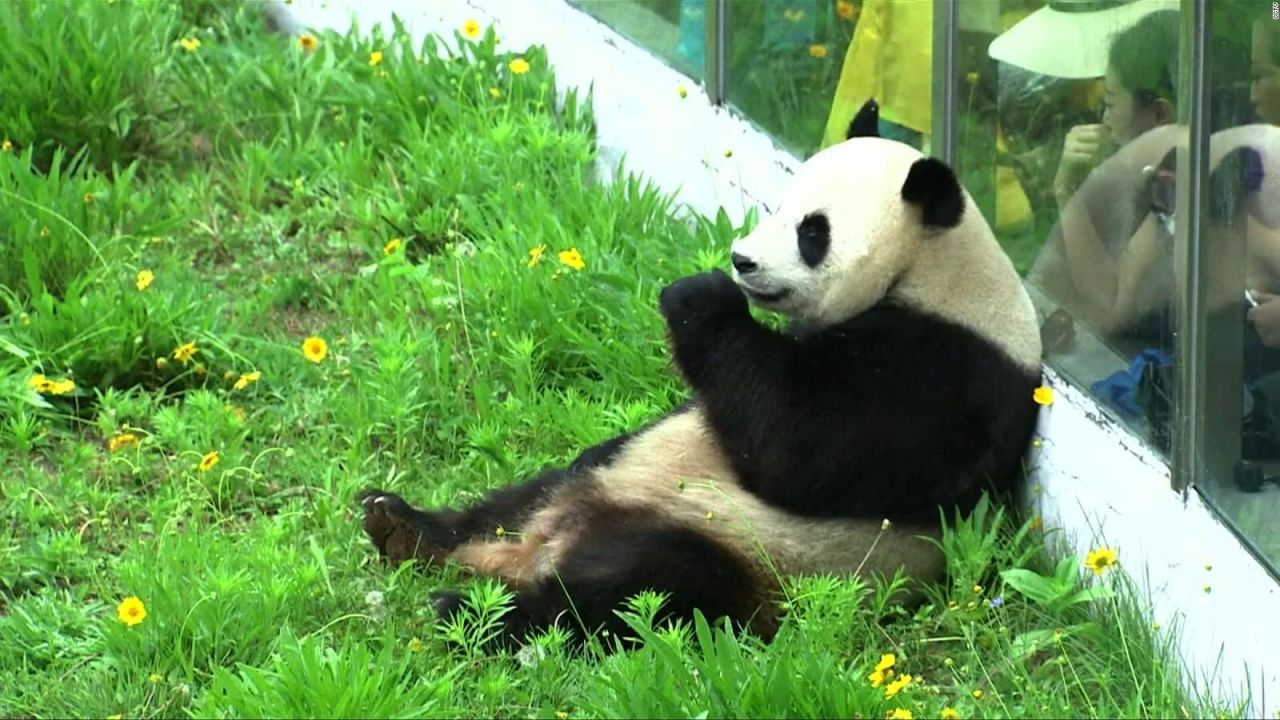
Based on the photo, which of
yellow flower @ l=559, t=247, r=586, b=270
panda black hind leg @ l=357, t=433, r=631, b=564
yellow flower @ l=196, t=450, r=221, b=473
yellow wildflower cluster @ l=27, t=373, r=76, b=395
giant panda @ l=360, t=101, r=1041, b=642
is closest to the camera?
giant panda @ l=360, t=101, r=1041, b=642

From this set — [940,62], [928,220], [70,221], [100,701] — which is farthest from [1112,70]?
[70,221]

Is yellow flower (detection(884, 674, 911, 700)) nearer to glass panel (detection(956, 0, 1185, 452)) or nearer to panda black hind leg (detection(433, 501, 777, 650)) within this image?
panda black hind leg (detection(433, 501, 777, 650))

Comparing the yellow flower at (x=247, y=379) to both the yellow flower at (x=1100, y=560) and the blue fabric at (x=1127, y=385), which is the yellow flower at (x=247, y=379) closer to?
the blue fabric at (x=1127, y=385)

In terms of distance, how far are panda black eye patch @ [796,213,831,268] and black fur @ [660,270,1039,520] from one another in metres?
0.16

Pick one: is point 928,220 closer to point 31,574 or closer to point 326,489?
point 326,489

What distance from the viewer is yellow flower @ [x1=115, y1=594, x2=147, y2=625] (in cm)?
373

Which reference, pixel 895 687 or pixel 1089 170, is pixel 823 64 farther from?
pixel 895 687

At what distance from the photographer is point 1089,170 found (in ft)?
13.0

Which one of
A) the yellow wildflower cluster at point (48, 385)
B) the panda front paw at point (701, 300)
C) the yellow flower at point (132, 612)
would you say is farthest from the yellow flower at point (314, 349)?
the yellow flower at point (132, 612)

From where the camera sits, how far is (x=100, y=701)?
363 cm

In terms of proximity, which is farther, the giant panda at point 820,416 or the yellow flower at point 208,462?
the yellow flower at point 208,462

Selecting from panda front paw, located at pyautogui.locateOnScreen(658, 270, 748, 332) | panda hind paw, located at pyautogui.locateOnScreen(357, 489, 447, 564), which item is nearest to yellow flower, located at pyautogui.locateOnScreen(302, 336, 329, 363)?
panda hind paw, located at pyautogui.locateOnScreen(357, 489, 447, 564)

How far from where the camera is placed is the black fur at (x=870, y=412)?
12.7 ft

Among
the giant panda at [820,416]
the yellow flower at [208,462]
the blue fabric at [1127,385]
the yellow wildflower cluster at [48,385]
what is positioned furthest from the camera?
the yellow wildflower cluster at [48,385]
